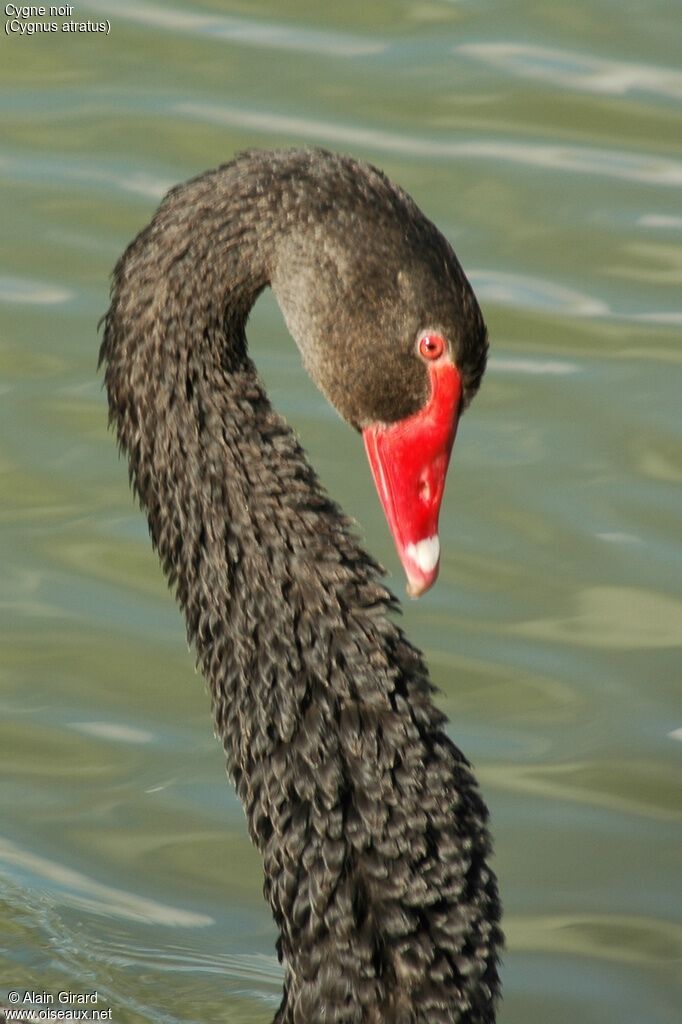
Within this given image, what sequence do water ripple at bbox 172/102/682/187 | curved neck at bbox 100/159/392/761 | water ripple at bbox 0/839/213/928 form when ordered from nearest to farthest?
1. curved neck at bbox 100/159/392/761
2. water ripple at bbox 0/839/213/928
3. water ripple at bbox 172/102/682/187

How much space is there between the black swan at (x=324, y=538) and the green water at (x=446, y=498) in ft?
2.26

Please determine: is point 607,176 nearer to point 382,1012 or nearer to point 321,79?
point 321,79

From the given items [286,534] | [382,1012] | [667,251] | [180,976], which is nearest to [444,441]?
[286,534]

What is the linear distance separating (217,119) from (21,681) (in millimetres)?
3180

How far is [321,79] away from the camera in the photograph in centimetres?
793

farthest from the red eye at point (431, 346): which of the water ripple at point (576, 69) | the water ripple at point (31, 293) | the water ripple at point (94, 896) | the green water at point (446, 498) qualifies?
the water ripple at point (576, 69)

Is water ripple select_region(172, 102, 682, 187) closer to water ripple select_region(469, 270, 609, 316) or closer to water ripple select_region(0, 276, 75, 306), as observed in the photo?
water ripple select_region(469, 270, 609, 316)

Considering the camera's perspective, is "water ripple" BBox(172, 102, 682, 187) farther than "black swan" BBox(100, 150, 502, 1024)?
Yes

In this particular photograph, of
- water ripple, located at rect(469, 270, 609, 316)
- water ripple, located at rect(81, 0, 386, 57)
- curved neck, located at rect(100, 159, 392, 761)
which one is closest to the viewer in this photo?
curved neck, located at rect(100, 159, 392, 761)

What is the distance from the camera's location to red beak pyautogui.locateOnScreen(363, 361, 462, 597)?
3.68 metres

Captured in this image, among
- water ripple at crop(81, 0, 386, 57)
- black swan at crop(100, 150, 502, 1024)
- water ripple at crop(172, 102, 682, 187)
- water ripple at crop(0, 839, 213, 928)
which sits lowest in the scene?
water ripple at crop(0, 839, 213, 928)

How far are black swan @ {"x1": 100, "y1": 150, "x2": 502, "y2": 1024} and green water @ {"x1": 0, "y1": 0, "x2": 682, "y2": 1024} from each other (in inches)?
27.1

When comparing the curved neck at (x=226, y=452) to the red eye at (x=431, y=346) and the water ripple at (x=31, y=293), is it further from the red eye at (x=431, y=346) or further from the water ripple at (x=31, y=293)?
the water ripple at (x=31, y=293)

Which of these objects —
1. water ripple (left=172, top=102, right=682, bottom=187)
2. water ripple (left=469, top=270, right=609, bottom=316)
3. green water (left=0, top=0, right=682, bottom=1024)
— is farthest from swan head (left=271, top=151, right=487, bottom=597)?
water ripple (left=172, top=102, right=682, bottom=187)
